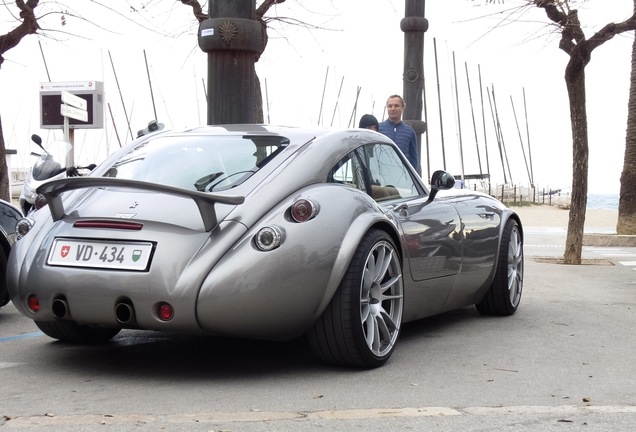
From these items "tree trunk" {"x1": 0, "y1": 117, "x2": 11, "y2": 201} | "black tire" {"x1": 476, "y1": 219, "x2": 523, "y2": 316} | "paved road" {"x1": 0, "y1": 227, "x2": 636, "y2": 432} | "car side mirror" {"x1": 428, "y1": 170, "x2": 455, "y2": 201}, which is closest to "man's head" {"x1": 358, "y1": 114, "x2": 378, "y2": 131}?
"black tire" {"x1": 476, "y1": 219, "x2": 523, "y2": 316}

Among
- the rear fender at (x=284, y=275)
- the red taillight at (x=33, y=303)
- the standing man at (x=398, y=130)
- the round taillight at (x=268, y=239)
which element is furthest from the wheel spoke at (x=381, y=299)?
the standing man at (x=398, y=130)

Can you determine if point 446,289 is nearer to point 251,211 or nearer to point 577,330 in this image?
point 577,330

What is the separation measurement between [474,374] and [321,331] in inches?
32.2

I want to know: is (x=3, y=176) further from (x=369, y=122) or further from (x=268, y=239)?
(x=268, y=239)

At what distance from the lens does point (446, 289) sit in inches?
254

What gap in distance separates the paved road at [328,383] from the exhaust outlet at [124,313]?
303 mm

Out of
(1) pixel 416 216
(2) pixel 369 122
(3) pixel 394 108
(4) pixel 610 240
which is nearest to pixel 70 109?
(3) pixel 394 108

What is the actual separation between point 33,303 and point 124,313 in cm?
55

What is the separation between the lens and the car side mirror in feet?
21.1

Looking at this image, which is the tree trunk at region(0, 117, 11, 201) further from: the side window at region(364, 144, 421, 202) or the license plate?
the license plate

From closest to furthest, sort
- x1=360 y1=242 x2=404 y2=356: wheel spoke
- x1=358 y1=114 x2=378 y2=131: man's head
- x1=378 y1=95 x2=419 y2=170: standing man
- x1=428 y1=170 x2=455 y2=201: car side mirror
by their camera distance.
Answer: x1=360 y1=242 x2=404 y2=356: wheel spoke < x1=428 y1=170 x2=455 y2=201: car side mirror < x1=358 y1=114 x2=378 y2=131: man's head < x1=378 y1=95 x2=419 y2=170: standing man

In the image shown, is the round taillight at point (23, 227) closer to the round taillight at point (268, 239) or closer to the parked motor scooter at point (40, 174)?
the round taillight at point (268, 239)

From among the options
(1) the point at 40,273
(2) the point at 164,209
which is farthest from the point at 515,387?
(1) the point at 40,273

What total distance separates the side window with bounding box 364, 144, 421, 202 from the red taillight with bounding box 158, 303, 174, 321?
61.5 inches
